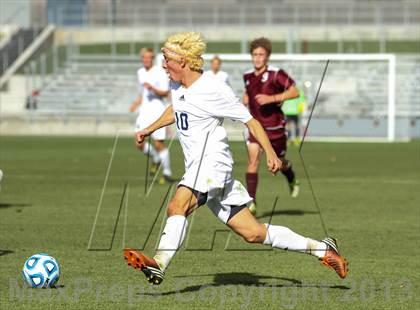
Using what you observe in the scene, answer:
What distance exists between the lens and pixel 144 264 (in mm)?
7723

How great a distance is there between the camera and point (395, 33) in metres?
51.6

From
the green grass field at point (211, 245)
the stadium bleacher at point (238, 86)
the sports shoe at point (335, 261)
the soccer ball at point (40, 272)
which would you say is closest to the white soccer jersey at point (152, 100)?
the green grass field at point (211, 245)

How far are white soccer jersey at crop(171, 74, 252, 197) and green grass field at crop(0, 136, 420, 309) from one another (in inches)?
36.3

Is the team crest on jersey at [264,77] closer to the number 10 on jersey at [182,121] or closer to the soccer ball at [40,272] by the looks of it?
the number 10 on jersey at [182,121]

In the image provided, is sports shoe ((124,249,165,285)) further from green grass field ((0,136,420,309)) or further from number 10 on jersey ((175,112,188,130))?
number 10 on jersey ((175,112,188,130))

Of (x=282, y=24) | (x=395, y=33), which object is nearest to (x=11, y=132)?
(x=282, y=24)

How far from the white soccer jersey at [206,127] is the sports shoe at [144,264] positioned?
0.73 metres

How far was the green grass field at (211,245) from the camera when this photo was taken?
8.40 m

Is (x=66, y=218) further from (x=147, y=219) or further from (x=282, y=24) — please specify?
(x=282, y=24)

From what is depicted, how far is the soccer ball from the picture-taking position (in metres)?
8.66

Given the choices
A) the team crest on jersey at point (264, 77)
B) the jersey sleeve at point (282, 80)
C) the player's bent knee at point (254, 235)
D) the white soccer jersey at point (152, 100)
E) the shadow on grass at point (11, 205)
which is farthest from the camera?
the white soccer jersey at point (152, 100)

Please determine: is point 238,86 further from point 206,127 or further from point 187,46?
point 187,46

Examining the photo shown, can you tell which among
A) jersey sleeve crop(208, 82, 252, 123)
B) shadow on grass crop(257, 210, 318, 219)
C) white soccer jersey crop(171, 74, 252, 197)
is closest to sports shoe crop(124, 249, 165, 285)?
white soccer jersey crop(171, 74, 252, 197)

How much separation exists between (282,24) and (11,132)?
1520cm
